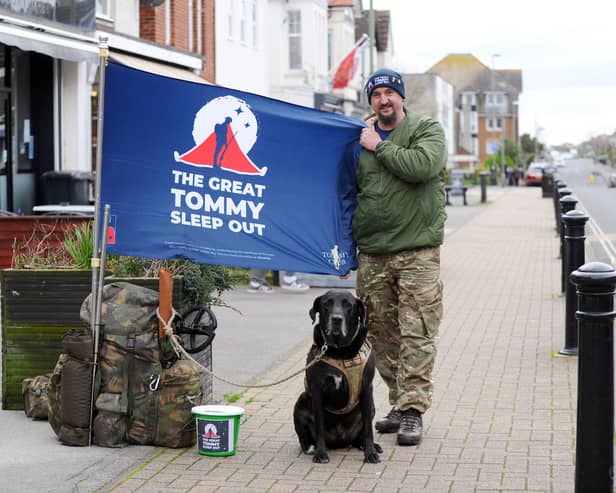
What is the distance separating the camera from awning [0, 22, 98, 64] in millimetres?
17172

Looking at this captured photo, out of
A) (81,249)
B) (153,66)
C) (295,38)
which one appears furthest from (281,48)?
(81,249)

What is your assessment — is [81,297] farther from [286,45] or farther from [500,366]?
[286,45]

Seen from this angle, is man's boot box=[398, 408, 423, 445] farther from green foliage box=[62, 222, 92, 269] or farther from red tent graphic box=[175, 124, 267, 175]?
green foliage box=[62, 222, 92, 269]

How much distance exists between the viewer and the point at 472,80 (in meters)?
142

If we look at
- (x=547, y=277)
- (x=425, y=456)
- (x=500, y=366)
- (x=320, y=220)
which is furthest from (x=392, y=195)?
(x=547, y=277)

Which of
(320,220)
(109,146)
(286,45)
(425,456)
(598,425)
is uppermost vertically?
(286,45)

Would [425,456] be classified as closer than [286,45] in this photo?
Yes

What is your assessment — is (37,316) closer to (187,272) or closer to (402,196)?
(187,272)

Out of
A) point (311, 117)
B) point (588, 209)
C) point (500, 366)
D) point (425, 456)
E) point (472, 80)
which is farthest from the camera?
point (472, 80)

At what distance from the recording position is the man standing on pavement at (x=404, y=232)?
6711 millimetres

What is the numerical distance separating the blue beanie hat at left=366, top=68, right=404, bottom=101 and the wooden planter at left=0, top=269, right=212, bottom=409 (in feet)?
6.20

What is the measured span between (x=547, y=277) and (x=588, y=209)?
24.3 metres

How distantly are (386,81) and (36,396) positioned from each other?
9.24 feet

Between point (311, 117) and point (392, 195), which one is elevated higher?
point (311, 117)
